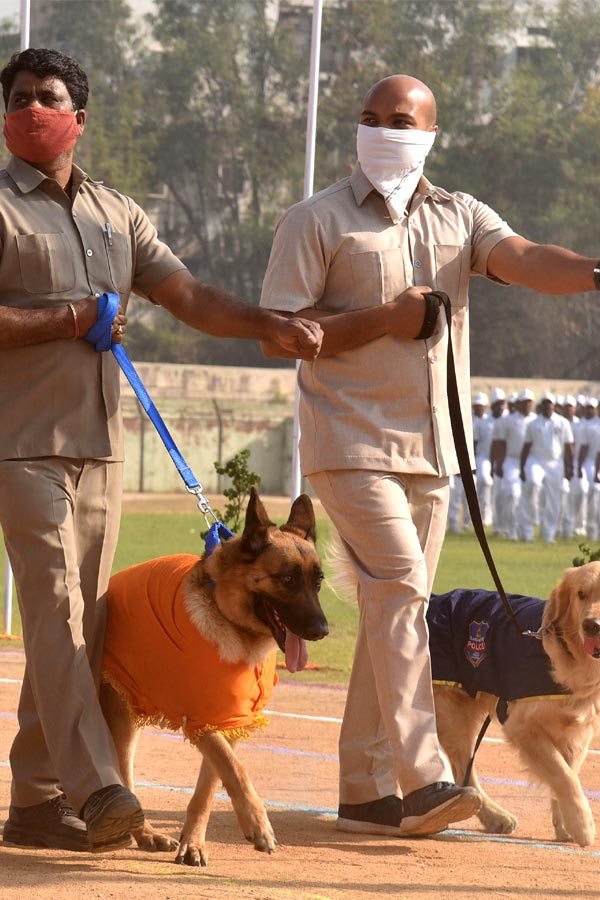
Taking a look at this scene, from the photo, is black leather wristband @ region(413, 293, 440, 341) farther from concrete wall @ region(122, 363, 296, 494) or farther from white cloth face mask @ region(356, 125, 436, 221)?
concrete wall @ region(122, 363, 296, 494)

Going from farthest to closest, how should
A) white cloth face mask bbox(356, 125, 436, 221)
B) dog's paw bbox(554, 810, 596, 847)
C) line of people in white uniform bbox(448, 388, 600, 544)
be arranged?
line of people in white uniform bbox(448, 388, 600, 544), dog's paw bbox(554, 810, 596, 847), white cloth face mask bbox(356, 125, 436, 221)

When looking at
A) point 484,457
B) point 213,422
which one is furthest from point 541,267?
point 213,422

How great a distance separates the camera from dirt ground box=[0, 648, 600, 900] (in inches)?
186

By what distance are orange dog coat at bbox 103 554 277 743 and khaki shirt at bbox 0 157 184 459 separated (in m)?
0.53

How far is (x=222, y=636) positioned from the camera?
5.27m

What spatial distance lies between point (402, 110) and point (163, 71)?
65.6m

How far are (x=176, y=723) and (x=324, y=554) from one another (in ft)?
42.2

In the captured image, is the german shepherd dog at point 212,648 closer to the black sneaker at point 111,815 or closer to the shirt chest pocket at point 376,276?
the black sneaker at point 111,815

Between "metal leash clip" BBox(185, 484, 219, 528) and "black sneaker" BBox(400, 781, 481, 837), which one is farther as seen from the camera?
"metal leash clip" BBox(185, 484, 219, 528)

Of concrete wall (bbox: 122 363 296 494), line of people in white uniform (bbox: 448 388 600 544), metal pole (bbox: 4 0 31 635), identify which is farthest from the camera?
concrete wall (bbox: 122 363 296 494)

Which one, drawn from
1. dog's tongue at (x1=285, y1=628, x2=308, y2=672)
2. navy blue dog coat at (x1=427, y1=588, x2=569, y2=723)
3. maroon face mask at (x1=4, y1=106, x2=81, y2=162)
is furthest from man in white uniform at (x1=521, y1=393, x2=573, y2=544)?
maroon face mask at (x1=4, y1=106, x2=81, y2=162)

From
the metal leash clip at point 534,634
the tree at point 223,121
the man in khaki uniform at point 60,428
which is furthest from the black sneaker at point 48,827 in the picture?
the tree at point 223,121

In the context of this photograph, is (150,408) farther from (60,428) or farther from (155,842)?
(155,842)

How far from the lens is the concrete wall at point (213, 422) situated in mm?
42062
